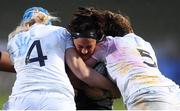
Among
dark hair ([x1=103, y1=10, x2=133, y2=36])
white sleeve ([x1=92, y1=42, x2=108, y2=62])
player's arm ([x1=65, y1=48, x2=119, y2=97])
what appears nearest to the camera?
player's arm ([x1=65, y1=48, x2=119, y2=97])

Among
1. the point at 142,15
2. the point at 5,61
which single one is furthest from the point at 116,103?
the point at 5,61

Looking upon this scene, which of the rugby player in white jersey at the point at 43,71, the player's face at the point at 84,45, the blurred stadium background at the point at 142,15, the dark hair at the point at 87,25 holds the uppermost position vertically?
the blurred stadium background at the point at 142,15

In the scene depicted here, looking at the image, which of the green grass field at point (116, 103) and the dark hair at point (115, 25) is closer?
the dark hair at point (115, 25)

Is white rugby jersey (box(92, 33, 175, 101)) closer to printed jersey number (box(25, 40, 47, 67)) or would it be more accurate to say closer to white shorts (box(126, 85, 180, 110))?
white shorts (box(126, 85, 180, 110))

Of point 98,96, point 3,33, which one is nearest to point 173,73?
point 3,33

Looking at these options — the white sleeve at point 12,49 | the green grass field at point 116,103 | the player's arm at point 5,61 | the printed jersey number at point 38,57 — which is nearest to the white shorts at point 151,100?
the printed jersey number at point 38,57

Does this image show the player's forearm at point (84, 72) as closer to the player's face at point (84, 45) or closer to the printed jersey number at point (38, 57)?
the player's face at point (84, 45)

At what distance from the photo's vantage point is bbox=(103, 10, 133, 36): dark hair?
3883mm

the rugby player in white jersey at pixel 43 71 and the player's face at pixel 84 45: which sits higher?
the player's face at pixel 84 45

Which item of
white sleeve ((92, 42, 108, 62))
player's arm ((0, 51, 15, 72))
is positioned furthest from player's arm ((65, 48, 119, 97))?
player's arm ((0, 51, 15, 72))

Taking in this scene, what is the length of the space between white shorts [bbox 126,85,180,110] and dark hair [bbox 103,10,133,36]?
0.57m

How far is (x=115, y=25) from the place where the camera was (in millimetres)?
3920

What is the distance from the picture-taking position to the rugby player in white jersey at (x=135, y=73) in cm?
347

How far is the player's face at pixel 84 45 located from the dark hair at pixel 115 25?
0.18 meters
